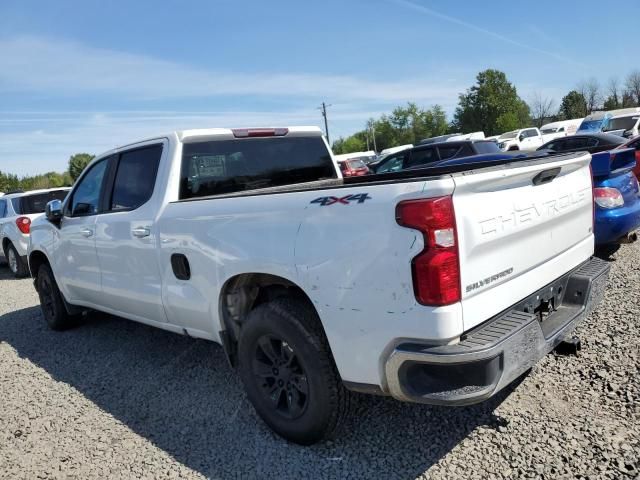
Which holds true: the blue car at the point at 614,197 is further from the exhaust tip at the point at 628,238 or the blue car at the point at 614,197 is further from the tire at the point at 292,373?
the tire at the point at 292,373

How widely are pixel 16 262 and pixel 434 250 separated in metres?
10.7

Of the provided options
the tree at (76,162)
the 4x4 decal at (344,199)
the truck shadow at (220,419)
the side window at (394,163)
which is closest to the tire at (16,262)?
the truck shadow at (220,419)

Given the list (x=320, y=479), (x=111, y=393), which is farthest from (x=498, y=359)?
(x=111, y=393)

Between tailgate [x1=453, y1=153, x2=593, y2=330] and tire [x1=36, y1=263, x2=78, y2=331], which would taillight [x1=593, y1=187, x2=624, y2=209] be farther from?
tire [x1=36, y1=263, x2=78, y2=331]

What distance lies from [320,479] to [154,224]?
6.85ft

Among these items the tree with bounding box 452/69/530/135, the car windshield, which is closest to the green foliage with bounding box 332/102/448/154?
the tree with bounding box 452/69/530/135

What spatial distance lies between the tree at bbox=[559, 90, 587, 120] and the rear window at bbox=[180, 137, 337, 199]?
244ft

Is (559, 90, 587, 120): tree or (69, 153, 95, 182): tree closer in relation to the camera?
(69, 153, 95, 182): tree

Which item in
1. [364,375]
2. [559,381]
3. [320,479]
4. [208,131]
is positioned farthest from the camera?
[208,131]

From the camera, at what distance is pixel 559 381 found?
138 inches

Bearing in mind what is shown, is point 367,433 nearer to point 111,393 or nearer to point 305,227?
point 305,227

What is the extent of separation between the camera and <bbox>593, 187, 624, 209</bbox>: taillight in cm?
595

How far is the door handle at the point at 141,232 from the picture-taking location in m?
3.84

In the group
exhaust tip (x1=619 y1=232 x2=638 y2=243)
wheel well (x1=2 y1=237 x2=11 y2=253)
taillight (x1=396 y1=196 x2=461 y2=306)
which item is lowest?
exhaust tip (x1=619 y1=232 x2=638 y2=243)
